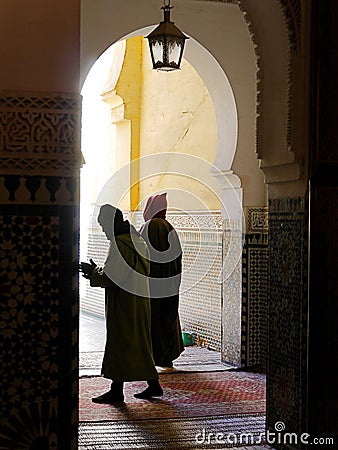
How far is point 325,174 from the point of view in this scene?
340cm

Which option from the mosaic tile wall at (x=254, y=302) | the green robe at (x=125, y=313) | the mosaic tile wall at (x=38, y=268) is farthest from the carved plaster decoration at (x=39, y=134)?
the mosaic tile wall at (x=254, y=302)

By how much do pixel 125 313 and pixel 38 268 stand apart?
6.72 ft

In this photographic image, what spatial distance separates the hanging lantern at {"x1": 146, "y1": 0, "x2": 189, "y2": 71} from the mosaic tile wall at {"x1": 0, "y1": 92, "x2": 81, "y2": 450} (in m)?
2.24

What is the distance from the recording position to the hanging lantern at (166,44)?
4695 mm

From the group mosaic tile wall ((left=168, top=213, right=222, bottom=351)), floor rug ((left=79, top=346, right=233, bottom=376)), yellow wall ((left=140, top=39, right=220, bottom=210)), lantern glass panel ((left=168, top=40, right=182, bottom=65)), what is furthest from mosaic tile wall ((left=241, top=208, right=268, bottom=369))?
lantern glass panel ((left=168, top=40, right=182, bottom=65))

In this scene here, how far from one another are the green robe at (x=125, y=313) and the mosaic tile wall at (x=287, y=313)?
3.35 feet

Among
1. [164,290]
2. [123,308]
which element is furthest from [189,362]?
[123,308]

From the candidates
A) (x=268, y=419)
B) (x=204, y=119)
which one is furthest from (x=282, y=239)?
(x=204, y=119)

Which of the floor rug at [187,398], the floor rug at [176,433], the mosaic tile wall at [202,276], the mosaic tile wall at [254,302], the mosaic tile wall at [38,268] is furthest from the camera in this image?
the mosaic tile wall at [202,276]

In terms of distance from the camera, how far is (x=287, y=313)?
11.7ft

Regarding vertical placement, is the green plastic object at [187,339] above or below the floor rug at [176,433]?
above

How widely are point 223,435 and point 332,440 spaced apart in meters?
0.70

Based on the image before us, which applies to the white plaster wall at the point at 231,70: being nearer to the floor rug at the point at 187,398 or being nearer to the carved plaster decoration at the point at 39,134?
the floor rug at the point at 187,398

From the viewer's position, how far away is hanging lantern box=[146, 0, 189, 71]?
15.4 feet
